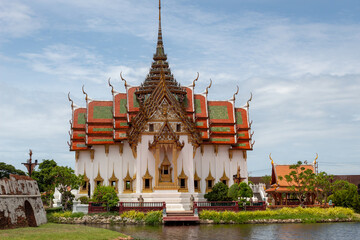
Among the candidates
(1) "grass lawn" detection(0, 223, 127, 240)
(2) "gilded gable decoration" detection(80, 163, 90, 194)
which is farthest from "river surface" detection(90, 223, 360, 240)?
(2) "gilded gable decoration" detection(80, 163, 90, 194)

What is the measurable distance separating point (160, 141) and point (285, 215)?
32.1 ft

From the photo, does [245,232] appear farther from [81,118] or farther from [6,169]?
[6,169]

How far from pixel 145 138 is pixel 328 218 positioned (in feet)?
44.3

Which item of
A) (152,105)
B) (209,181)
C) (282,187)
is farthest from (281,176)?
(152,105)

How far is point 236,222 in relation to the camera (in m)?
28.1

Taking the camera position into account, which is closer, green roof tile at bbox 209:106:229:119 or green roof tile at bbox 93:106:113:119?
green roof tile at bbox 93:106:113:119

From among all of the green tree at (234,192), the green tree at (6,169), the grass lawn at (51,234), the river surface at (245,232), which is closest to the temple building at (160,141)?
the green tree at (234,192)

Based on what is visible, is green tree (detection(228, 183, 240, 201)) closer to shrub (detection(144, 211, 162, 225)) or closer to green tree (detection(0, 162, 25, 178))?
shrub (detection(144, 211, 162, 225))

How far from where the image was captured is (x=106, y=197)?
2966 cm

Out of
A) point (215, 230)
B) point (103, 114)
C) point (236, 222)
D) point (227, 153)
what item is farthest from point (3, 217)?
point (227, 153)

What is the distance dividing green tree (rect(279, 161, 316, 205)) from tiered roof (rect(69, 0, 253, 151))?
4643 mm

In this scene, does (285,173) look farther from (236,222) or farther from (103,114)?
(103,114)

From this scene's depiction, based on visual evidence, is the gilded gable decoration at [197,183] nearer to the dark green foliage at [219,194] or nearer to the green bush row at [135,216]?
the dark green foliage at [219,194]

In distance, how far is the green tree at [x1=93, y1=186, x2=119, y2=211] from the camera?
1162 inches
